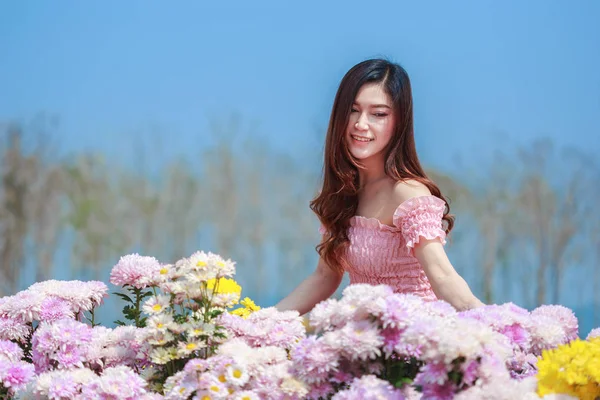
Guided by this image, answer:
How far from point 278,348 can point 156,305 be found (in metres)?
0.30

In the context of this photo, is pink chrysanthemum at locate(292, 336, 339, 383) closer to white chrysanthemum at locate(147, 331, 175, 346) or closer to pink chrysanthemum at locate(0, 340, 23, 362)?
white chrysanthemum at locate(147, 331, 175, 346)

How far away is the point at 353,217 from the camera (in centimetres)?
264

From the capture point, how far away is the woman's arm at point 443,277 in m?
2.21

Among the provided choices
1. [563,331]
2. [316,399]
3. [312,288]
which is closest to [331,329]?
[316,399]

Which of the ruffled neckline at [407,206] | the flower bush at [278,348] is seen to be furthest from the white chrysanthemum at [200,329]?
the ruffled neckline at [407,206]

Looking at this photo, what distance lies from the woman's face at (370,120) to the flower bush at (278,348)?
83 centimetres

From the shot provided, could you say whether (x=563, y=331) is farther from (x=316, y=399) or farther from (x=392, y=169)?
(x=392, y=169)

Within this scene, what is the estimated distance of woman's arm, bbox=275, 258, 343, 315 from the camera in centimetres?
265

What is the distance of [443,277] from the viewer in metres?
2.26

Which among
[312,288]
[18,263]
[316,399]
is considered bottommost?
[316,399]

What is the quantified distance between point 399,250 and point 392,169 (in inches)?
10.8

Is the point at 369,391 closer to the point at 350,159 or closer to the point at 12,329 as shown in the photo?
the point at 12,329

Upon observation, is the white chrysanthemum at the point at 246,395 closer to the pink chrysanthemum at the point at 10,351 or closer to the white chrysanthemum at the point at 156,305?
the white chrysanthemum at the point at 156,305

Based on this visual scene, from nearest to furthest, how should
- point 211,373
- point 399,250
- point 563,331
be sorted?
point 211,373, point 563,331, point 399,250
